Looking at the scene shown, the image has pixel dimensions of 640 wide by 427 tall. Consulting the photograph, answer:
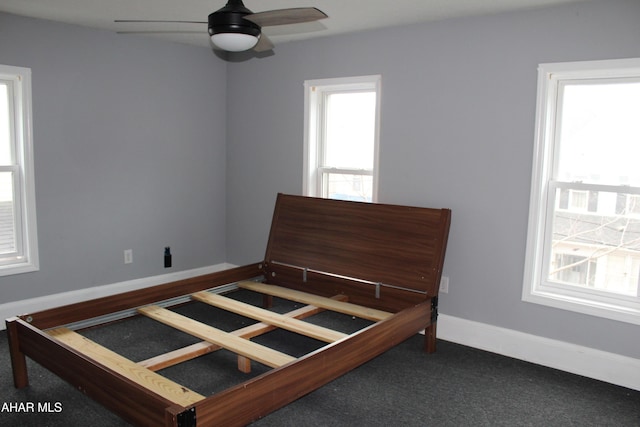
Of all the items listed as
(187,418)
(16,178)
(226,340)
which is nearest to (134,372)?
(226,340)

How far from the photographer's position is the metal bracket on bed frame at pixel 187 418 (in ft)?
5.96

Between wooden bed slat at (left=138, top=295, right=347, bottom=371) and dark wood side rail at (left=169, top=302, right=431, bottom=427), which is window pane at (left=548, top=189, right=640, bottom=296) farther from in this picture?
wooden bed slat at (left=138, top=295, right=347, bottom=371)

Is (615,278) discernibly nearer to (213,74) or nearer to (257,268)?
(257,268)

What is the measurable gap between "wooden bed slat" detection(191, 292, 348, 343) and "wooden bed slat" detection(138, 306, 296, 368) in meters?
0.22

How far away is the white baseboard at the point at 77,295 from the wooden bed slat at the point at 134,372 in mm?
1204

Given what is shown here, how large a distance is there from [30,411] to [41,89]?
92.9 inches

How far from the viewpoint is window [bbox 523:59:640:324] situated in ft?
10.2

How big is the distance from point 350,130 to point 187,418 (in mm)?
3012

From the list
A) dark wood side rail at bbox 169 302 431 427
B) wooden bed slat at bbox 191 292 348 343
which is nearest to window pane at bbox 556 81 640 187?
dark wood side rail at bbox 169 302 431 427

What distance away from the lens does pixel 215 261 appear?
17.2 feet

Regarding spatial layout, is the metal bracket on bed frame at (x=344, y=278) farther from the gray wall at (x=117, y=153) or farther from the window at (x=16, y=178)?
the window at (x=16, y=178)

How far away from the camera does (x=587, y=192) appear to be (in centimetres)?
326

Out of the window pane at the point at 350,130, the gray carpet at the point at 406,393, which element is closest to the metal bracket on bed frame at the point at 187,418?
the gray carpet at the point at 406,393

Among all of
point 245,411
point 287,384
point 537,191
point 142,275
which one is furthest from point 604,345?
point 142,275
